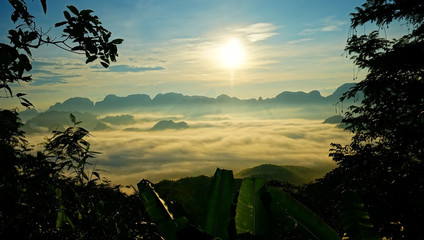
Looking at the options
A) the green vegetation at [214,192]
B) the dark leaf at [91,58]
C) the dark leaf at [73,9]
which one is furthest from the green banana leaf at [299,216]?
the dark leaf at [73,9]

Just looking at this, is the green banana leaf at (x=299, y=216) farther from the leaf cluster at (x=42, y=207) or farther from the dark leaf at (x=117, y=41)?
the dark leaf at (x=117, y=41)

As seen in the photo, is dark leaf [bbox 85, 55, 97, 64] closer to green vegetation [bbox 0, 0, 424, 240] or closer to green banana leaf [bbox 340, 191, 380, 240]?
green vegetation [bbox 0, 0, 424, 240]

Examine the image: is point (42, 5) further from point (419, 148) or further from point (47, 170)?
point (419, 148)

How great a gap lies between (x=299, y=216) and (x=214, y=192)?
0.27m

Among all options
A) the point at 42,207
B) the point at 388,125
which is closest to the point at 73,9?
the point at 42,207

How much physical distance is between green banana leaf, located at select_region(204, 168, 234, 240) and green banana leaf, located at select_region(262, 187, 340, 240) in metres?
0.14

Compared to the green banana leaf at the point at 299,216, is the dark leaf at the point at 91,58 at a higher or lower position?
higher

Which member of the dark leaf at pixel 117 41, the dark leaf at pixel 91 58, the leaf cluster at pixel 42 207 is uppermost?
the dark leaf at pixel 117 41

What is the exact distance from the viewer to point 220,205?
31.1 inches

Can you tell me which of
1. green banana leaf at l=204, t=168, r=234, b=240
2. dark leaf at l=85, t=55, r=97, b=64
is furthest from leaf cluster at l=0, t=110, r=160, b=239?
green banana leaf at l=204, t=168, r=234, b=240

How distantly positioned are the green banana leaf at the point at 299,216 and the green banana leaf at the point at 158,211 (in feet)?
1.01

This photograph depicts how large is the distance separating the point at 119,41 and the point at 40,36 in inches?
31.3

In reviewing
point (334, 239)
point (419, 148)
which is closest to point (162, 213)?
point (334, 239)

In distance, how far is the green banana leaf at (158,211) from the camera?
717 mm
